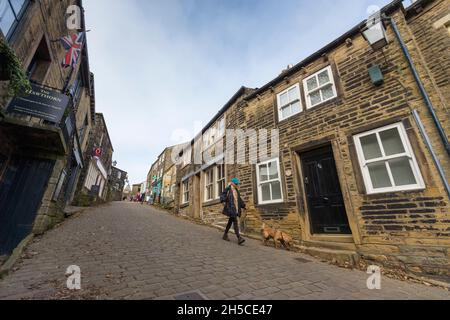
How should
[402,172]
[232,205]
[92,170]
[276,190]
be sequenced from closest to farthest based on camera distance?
1. [402,172]
2. [232,205]
3. [276,190]
4. [92,170]

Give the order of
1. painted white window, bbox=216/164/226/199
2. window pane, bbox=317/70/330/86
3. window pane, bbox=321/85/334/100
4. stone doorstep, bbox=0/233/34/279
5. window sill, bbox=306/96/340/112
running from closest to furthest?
1. stone doorstep, bbox=0/233/34/279
2. window sill, bbox=306/96/340/112
3. window pane, bbox=321/85/334/100
4. window pane, bbox=317/70/330/86
5. painted white window, bbox=216/164/226/199

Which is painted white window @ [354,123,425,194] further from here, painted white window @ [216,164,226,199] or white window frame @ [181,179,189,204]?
white window frame @ [181,179,189,204]

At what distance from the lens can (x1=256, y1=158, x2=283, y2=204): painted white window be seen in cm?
702

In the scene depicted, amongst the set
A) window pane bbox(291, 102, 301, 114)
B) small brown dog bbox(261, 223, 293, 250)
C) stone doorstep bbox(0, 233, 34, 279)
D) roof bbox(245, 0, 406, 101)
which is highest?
roof bbox(245, 0, 406, 101)

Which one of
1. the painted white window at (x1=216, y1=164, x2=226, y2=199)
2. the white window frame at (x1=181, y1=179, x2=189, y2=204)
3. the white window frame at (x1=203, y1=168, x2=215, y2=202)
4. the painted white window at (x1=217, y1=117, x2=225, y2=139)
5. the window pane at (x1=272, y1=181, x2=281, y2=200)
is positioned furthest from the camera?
the white window frame at (x1=181, y1=179, x2=189, y2=204)

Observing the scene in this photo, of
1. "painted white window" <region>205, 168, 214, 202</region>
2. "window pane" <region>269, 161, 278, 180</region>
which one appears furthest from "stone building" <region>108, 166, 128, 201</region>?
"window pane" <region>269, 161, 278, 180</region>

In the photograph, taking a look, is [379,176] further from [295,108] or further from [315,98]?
[295,108]

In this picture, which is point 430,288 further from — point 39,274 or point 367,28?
point 39,274

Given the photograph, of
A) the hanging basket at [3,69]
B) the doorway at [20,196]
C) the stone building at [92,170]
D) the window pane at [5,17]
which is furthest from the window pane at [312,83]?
the stone building at [92,170]

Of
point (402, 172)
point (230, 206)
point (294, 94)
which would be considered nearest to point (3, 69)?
point (230, 206)

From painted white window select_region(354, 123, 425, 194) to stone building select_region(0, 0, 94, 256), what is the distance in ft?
26.7

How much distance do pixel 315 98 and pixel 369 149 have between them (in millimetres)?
2486

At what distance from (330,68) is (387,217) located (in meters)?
4.78

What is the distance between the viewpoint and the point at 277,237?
5961 mm
